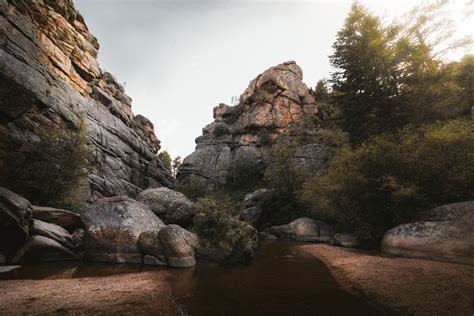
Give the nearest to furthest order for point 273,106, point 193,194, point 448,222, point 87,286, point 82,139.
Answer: point 87,286
point 448,222
point 82,139
point 193,194
point 273,106

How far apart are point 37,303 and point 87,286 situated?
69.8 inches

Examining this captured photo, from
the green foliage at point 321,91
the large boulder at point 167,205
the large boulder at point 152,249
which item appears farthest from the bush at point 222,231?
the green foliage at point 321,91

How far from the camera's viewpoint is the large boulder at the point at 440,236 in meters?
9.57

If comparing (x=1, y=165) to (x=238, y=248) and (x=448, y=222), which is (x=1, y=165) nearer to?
(x=238, y=248)

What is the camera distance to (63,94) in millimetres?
27375

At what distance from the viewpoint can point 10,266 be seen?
31.2 feet

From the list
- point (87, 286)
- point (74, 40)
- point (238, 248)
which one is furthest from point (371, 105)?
point (74, 40)

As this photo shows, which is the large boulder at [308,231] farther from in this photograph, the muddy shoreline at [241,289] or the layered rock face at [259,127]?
the layered rock face at [259,127]

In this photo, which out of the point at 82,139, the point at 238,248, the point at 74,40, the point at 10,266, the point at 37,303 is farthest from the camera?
the point at 74,40

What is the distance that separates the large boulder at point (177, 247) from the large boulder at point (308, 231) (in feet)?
46.8

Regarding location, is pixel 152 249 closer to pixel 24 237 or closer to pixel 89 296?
pixel 89 296

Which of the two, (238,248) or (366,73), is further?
(366,73)

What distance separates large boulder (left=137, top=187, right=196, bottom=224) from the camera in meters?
19.1

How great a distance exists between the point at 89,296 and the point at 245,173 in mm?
39545
